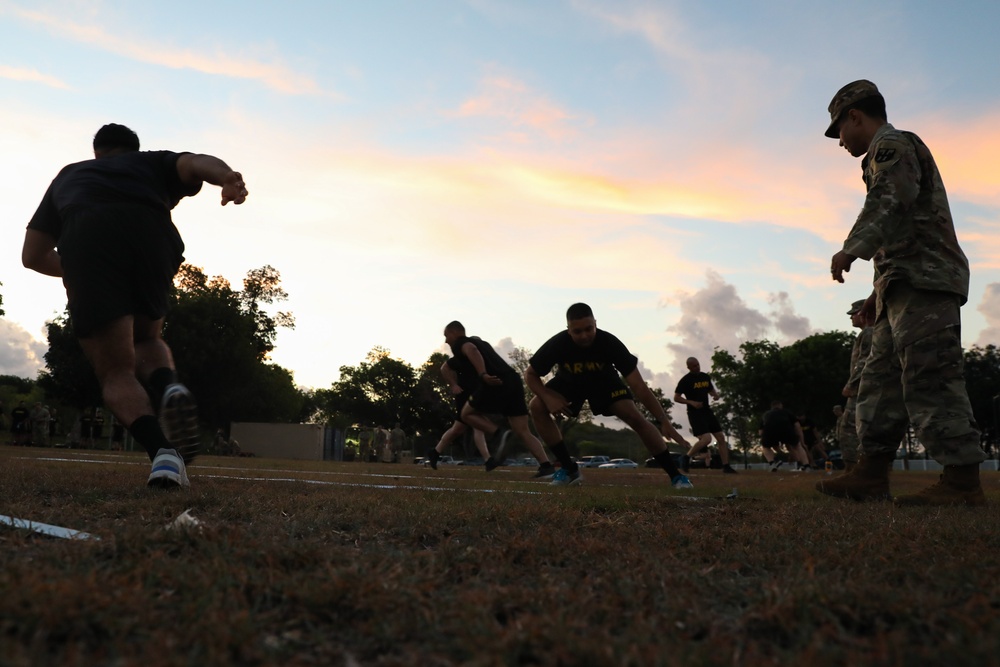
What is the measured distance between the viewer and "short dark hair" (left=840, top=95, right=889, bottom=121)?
5.58m

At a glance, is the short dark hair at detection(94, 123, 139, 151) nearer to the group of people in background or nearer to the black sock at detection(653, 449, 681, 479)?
the group of people in background

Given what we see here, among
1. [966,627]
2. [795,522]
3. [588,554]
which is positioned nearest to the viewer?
[966,627]

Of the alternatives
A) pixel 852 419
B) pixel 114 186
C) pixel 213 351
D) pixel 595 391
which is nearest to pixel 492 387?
pixel 595 391

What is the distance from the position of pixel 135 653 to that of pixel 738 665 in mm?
1052

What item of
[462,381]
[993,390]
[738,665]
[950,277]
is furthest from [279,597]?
[993,390]

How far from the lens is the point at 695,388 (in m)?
15.1

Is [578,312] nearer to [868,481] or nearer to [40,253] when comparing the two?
[868,481]

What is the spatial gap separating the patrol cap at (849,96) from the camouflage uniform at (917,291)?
30 centimetres

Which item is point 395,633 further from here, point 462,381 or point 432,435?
point 432,435

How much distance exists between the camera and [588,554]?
101 inches

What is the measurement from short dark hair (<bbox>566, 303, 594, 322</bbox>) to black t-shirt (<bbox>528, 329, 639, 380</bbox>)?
310 mm

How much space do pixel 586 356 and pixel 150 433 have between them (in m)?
4.36

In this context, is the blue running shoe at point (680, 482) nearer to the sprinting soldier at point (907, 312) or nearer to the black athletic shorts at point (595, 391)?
the black athletic shorts at point (595, 391)

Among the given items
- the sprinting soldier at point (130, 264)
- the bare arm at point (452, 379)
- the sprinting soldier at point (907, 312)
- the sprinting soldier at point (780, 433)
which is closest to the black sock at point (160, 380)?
the sprinting soldier at point (130, 264)
